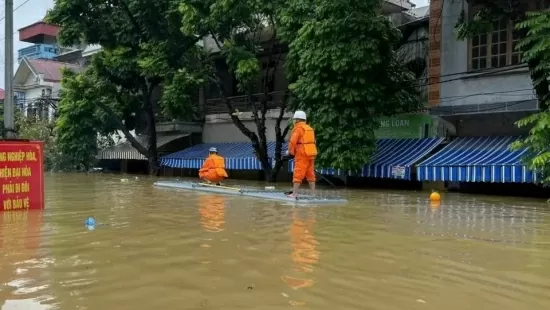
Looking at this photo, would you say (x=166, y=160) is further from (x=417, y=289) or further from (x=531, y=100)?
(x=417, y=289)

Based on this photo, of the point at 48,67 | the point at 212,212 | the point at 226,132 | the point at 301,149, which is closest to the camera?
the point at 212,212

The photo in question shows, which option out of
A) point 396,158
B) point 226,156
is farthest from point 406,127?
point 226,156

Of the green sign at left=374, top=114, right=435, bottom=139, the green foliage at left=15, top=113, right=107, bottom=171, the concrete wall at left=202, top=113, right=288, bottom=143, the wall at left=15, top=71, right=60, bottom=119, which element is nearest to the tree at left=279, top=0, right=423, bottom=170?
the green sign at left=374, top=114, right=435, bottom=139

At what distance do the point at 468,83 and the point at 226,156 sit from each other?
410 inches

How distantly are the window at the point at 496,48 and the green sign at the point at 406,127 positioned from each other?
7.26 ft

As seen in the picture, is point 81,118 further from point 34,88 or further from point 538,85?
point 538,85

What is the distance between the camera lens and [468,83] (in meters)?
16.3

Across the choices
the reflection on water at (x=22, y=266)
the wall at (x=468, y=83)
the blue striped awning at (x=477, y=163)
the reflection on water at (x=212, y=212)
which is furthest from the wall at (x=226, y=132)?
the reflection on water at (x=22, y=266)

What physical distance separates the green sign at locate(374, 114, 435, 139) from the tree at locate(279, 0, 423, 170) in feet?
3.68

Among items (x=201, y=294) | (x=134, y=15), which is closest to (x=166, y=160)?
(x=134, y=15)

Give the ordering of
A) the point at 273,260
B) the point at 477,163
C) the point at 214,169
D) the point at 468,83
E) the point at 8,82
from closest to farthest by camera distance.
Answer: the point at 273,260, the point at 8,82, the point at 477,163, the point at 214,169, the point at 468,83

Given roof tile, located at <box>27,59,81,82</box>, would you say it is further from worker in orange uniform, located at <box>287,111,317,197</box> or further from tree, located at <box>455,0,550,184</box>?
tree, located at <box>455,0,550,184</box>

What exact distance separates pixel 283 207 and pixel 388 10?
11.9 m

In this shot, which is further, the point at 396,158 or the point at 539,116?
the point at 396,158
